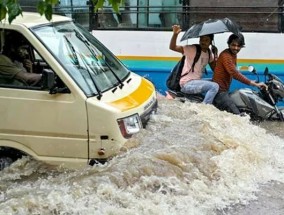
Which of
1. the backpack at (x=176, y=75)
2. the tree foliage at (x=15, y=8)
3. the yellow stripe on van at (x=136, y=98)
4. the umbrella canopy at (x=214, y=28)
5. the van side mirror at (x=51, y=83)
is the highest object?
the tree foliage at (x=15, y=8)

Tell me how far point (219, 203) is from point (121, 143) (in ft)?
3.67

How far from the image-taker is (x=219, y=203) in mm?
4703

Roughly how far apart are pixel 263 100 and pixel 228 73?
2.17ft

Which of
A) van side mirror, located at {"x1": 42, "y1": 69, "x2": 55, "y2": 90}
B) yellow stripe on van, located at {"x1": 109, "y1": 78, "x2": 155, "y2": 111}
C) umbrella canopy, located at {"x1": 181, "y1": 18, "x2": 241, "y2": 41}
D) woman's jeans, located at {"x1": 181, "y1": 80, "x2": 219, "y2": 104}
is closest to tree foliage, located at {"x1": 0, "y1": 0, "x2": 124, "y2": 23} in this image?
van side mirror, located at {"x1": 42, "y1": 69, "x2": 55, "y2": 90}

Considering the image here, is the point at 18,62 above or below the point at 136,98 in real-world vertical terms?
above

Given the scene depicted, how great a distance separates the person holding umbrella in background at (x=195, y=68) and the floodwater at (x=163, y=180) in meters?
1.69

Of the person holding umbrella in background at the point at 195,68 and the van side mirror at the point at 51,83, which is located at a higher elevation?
the van side mirror at the point at 51,83

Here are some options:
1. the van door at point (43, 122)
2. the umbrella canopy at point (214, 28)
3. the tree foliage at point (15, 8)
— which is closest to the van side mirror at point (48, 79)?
the van door at point (43, 122)

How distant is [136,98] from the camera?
572cm

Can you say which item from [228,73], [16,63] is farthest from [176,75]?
[16,63]

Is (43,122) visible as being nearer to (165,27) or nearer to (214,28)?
(214,28)

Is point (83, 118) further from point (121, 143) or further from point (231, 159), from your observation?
point (231, 159)

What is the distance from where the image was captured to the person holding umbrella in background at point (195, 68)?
8.09 metres

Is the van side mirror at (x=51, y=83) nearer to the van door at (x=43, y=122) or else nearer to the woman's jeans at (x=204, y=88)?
the van door at (x=43, y=122)
